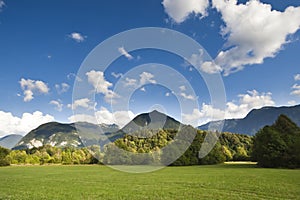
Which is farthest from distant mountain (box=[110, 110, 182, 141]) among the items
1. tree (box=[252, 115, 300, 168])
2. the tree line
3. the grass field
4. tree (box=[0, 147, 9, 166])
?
tree (box=[0, 147, 9, 166])

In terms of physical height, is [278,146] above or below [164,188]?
above

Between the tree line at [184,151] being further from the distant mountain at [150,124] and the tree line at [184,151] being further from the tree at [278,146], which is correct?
the distant mountain at [150,124]

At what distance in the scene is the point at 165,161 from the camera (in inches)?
3300

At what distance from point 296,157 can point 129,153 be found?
185 feet

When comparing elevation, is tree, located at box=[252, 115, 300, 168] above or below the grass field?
above

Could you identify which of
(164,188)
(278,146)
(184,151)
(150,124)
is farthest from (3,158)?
(164,188)

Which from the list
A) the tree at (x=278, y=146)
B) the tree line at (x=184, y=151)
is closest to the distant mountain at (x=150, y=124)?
the tree line at (x=184, y=151)

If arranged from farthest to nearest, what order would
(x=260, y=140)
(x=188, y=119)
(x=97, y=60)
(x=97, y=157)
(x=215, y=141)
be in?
(x=97, y=157), (x=215, y=141), (x=260, y=140), (x=188, y=119), (x=97, y=60)

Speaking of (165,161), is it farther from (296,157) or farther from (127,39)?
(127,39)

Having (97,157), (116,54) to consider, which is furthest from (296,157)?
(97,157)

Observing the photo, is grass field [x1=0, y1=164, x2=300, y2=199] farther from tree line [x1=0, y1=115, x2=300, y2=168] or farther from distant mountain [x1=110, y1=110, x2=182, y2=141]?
tree line [x1=0, y1=115, x2=300, y2=168]

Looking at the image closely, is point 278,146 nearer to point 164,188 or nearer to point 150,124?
point 150,124

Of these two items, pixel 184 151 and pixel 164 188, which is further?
pixel 184 151

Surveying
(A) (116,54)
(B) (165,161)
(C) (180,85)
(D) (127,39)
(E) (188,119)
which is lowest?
(B) (165,161)
